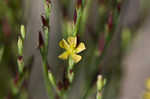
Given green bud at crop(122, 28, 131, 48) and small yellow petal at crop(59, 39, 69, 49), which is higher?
small yellow petal at crop(59, 39, 69, 49)

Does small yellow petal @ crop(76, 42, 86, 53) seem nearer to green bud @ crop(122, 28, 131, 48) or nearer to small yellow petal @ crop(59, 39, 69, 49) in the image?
small yellow petal @ crop(59, 39, 69, 49)

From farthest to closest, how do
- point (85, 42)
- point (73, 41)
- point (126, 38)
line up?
point (85, 42), point (126, 38), point (73, 41)

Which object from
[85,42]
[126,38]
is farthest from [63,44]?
[85,42]

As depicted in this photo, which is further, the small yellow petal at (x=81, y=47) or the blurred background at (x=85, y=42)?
the blurred background at (x=85, y=42)

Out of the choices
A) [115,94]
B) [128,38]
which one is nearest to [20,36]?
[128,38]

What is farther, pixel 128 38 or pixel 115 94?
pixel 115 94

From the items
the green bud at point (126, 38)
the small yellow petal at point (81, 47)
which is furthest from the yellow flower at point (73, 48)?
the green bud at point (126, 38)

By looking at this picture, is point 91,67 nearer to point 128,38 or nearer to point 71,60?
point 128,38

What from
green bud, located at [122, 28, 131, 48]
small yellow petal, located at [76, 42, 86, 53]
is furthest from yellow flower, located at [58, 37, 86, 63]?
green bud, located at [122, 28, 131, 48]

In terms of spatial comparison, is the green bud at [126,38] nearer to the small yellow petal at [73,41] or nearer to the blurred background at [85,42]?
the blurred background at [85,42]

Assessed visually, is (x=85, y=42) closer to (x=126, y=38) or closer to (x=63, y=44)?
(x=126, y=38)

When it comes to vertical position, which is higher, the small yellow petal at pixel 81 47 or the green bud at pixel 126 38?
the small yellow petal at pixel 81 47
